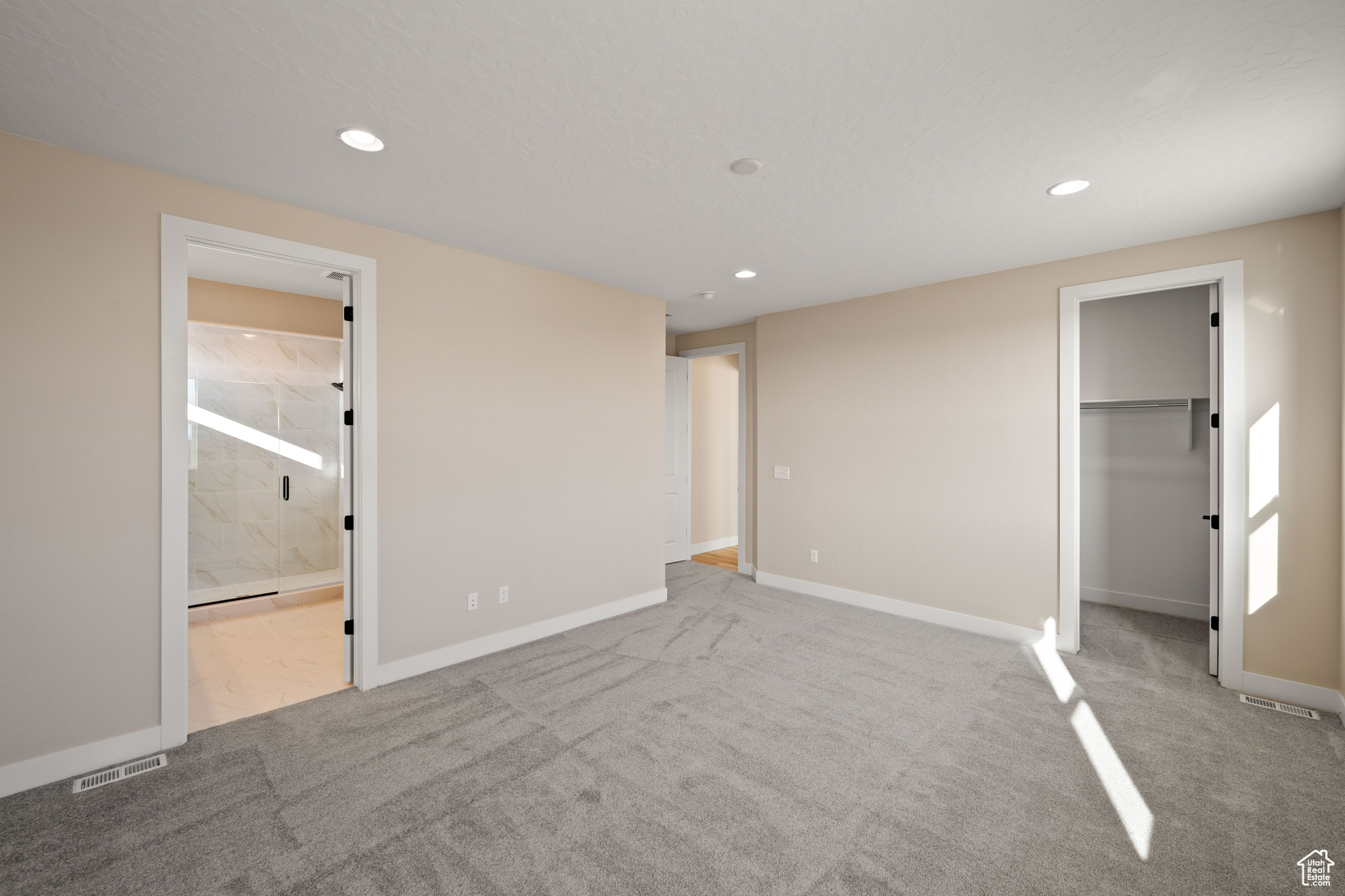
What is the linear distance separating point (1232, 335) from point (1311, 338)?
0.31 metres

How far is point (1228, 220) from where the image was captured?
3.04 meters

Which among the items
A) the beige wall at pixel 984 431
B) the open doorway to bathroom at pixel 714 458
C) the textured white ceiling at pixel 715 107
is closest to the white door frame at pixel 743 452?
the beige wall at pixel 984 431

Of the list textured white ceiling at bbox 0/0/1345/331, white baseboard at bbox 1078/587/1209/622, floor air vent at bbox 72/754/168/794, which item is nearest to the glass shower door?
floor air vent at bbox 72/754/168/794

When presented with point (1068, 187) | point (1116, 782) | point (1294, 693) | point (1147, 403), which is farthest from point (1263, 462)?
point (1116, 782)

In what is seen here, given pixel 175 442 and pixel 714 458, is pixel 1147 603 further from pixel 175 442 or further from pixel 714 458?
pixel 175 442

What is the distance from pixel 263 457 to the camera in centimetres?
493

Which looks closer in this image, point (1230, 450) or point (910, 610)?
point (1230, 450)

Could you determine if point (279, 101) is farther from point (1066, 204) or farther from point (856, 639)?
point (856, 639)

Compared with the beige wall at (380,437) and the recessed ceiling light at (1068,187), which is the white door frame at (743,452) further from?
the recessed ceiling light at (1068,187)

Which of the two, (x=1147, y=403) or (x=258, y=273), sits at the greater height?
(x=258, y=273)

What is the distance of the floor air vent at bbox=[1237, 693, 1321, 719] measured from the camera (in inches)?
113

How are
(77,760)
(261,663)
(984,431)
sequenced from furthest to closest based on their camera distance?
(984,431) → (261,663) → (77,760)

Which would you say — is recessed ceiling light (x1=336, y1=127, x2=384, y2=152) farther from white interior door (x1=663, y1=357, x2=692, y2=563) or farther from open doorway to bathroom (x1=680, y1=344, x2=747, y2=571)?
open doorway to bathroom (x1=680, y1=344, x2=747, y2=571)

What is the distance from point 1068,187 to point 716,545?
5.38 meters
